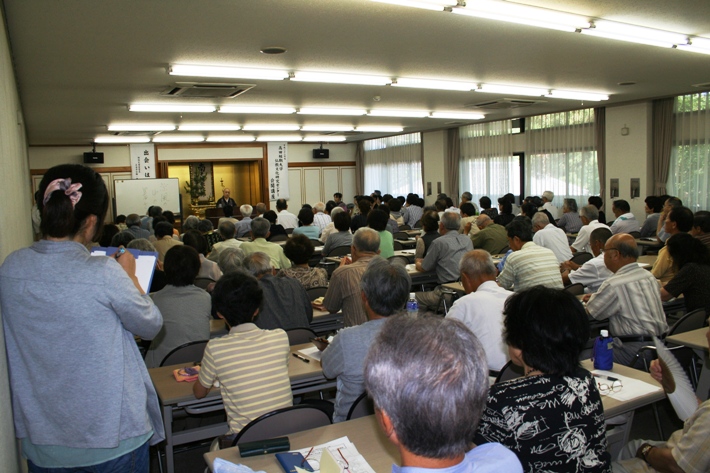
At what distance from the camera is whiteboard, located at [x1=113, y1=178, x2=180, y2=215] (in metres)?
15.5

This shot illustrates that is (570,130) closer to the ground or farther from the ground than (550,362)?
farther from the ground

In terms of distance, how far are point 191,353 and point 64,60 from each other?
3.93 m

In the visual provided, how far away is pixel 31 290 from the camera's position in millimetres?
1760

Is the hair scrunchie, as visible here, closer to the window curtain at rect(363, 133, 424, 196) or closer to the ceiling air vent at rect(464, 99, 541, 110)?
the ceiling air vent at rect(464, 99, 541, 110)

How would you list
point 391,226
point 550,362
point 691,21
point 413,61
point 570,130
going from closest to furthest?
point 550,362, point 691,21, point 413,61, point 391,226, point 570,130

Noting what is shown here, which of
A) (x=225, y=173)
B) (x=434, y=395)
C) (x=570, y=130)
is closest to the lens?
(x=434, y=395)

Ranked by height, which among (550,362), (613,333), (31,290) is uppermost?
(31,290)

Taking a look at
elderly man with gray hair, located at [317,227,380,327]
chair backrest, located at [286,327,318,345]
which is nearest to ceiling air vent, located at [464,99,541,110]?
elderly man with gray hair, located at [317,227,380,327]

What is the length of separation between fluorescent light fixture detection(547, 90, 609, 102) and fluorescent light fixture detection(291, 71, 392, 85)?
3.50 metres

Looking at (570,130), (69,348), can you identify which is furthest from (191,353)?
(570,130)

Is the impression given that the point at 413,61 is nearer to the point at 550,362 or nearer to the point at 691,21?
the point at 691,21

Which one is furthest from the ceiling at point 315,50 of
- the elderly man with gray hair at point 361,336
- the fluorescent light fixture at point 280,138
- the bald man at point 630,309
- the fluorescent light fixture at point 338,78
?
the fluorescent light fixture at point 280,138

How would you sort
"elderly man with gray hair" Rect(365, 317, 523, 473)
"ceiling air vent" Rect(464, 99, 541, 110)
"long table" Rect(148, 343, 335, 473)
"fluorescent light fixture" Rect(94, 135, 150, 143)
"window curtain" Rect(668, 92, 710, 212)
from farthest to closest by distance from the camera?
1. "fluorescent light fixture" Rect(94, 135, 150, 143)
2. "window curtain" Rect(668, 92, 710, 212)
3. "ceiling air vent" Rect(464, 99, 541, 110)
4. "long table" Rect(148, 343, 335, 473)
5. "elderly man with gray hair" Rect(365, 317, 523, 473)

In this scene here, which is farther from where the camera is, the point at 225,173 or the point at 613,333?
the point at 225,173
